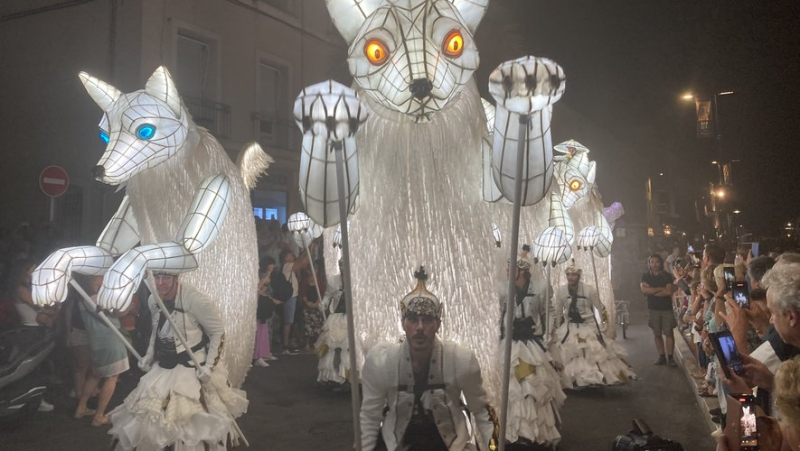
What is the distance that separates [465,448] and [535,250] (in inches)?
109

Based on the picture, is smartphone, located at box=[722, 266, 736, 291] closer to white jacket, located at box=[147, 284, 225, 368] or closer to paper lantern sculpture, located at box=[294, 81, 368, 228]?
paper lantern sculpture, located at box=[294, 81, 368, 228]

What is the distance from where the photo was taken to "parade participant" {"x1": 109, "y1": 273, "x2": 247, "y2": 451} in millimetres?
3191

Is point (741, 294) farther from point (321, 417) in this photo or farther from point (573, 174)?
point (321, 417)

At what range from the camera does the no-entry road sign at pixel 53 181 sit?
7125 millimetres

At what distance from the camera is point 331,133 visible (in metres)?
1.92

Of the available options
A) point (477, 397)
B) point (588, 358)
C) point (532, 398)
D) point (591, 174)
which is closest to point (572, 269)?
point (588, 358)

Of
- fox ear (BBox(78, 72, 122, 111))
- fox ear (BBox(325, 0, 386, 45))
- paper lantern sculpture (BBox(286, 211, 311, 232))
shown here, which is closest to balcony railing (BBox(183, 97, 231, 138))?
paper lantern sculpture (BBox(286, 211, 311, 232))

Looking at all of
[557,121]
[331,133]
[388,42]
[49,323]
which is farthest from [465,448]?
[557,121]

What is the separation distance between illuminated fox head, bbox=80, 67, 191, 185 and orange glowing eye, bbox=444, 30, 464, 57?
1.95 meters

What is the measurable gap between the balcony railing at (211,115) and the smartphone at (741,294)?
33.9 ft

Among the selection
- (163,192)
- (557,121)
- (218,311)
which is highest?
(557,121)

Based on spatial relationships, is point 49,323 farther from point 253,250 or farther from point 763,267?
point 763,267

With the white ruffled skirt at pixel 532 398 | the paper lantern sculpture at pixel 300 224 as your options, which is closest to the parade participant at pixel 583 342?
the white ruffled skirt at pixel 532 398

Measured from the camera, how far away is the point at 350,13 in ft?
7.72
